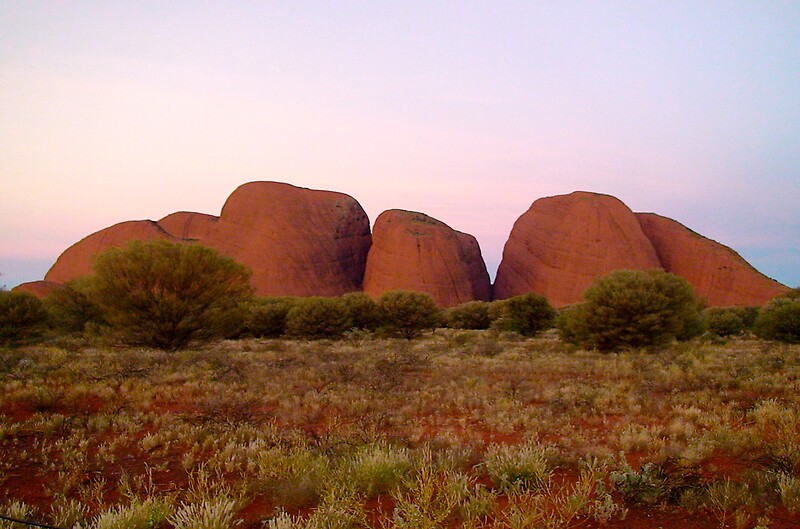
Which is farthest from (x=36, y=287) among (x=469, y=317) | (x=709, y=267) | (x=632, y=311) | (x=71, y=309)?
(x=709, y=267)

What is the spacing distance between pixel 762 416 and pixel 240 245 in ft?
183

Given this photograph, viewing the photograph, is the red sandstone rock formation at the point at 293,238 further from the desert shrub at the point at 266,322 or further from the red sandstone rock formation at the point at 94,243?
the desert shrub at the point at 266,322

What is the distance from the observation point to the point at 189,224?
6084 centimetres

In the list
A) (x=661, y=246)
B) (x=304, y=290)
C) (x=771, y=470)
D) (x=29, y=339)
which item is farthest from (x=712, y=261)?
(x=29, y=339)

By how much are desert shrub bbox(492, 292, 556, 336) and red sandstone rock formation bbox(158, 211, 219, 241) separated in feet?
137

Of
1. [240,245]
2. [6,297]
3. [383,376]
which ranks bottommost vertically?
[383,376]

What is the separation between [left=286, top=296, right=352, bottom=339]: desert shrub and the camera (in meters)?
30.2

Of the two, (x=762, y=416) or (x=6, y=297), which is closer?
(x=762, y=416)

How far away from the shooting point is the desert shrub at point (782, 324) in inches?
902

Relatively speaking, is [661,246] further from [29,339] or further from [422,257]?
[29,339]

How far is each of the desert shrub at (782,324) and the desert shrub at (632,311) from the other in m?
6.33

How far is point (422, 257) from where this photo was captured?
5591cm

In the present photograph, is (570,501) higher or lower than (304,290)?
lower

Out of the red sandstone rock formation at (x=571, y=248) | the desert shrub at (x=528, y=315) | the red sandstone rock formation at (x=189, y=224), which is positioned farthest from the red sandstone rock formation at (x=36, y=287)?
the red sandstone rock formation at (x=571, y=248)
